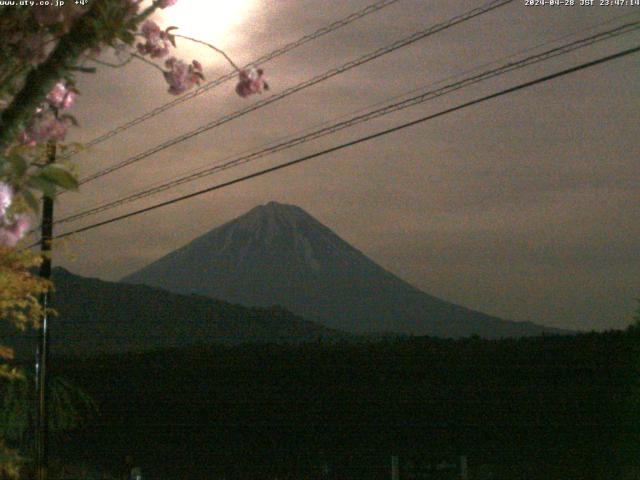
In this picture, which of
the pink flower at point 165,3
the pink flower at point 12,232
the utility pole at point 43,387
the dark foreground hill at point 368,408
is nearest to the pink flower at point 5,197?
the pink flower at point 12,232

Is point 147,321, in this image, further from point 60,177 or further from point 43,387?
point 60,177

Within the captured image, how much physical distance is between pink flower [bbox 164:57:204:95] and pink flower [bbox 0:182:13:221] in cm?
136

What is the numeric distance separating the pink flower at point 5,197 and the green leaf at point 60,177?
0.22 m

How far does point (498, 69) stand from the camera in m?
10.6

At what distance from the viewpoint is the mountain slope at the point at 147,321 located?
320 feet

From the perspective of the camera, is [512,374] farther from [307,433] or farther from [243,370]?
[243,370]

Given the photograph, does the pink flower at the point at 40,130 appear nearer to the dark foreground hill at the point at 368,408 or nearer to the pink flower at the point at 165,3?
the pink flower at the point at 165,3

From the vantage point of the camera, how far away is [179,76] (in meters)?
4.71

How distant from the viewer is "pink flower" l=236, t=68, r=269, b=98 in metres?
4.75

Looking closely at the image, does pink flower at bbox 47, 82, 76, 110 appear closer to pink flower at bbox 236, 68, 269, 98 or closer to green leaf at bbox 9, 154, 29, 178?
pink flower at bbox 236, 68, 269, 98

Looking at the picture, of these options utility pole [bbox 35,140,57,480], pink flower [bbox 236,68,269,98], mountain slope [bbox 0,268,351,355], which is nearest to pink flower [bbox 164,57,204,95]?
pink flower [bbox 236,68,269,98]

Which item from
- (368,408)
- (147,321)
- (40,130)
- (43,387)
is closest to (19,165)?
(40,130)

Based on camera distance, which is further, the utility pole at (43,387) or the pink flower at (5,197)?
the utility pole at (43,387)

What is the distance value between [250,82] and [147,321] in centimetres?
10145
